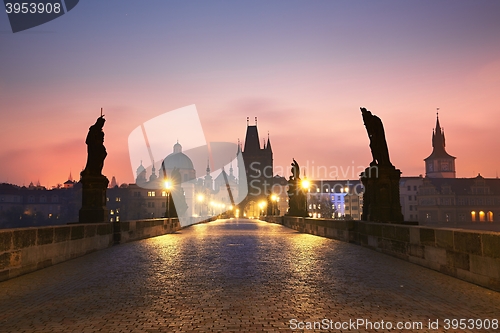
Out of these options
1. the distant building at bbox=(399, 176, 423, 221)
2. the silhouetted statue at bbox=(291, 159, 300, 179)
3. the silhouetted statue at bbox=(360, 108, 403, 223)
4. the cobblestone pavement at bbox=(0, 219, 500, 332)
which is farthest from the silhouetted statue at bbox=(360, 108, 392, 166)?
the distant building at bbox=(399, 176, 423, 221)

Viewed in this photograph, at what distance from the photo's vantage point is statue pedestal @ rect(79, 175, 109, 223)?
17875 millimetres

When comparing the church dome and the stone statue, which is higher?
the church dome

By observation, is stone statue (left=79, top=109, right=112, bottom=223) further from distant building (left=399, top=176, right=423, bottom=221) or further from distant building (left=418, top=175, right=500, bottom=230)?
distant building (left=399, top=176, right=423, bottom=221)

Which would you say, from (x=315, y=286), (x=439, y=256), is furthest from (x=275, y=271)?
(x=439, y=256)

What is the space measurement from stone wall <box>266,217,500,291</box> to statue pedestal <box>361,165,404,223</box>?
1.50 m

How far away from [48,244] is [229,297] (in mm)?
6206

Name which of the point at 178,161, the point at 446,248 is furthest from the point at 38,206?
the point at 446,248

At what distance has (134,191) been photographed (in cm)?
16025

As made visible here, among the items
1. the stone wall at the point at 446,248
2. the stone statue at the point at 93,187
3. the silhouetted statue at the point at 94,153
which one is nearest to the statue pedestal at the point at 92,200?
the stone statue at the point at 93,187

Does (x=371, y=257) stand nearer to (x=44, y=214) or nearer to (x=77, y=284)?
(x=77, y=284)

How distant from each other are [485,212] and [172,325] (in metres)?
140

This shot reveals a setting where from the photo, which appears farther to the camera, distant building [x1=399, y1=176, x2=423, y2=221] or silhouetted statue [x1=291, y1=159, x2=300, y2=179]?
distant building [x1=399, y1=176, x2=423, y2=221]

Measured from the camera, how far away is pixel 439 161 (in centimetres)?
17662

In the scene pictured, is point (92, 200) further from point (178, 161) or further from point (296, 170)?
point (178, 161)
